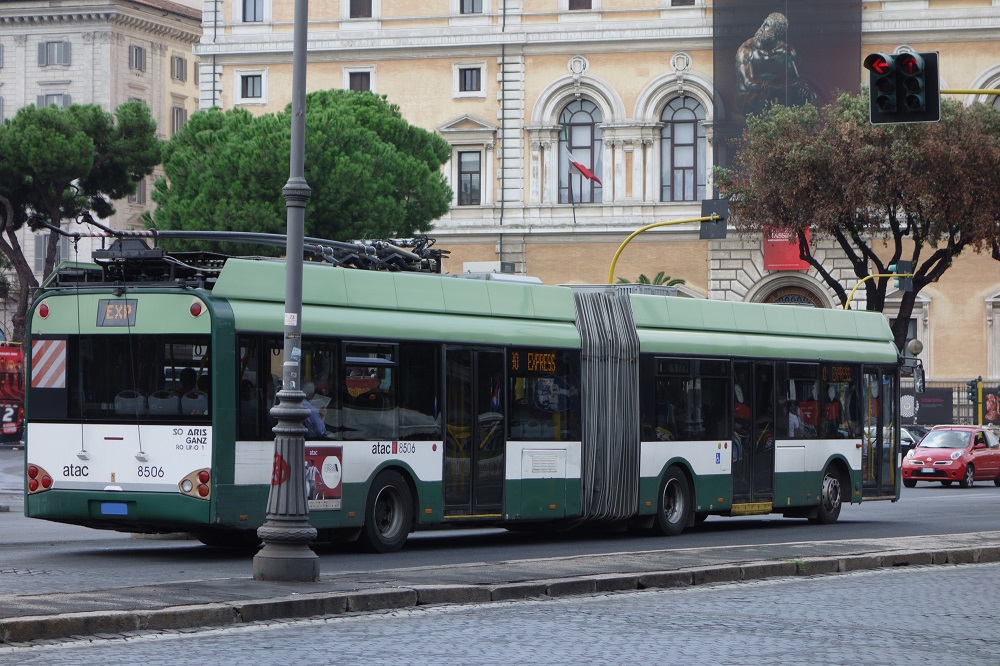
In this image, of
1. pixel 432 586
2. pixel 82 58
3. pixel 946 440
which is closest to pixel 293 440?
pixel 432 586

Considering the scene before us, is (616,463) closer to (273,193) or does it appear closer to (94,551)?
(94,551)

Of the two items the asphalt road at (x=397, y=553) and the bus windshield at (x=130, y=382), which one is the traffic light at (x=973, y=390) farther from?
the bus windshield at (x=130, y=382)

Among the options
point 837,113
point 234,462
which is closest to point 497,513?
point 234,462

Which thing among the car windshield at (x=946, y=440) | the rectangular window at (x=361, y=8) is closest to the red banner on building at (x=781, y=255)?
the rectangular window at (x=361, y=8)

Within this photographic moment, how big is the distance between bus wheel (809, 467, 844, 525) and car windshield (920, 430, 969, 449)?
17.4 meters

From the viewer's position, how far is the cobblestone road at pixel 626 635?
32.1ft

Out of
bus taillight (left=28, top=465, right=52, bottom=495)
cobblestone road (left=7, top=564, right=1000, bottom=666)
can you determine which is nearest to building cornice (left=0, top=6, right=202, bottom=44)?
bus taillight (left=28, top=465, right=52, bottom=495)

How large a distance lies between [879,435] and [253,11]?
4451cm

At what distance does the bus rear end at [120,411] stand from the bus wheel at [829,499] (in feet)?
33.1

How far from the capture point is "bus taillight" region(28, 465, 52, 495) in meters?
16.0

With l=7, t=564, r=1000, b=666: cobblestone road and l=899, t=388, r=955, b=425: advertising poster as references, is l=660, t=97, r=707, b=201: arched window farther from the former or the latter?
l=7, t=564, r=1000, b=666: cobblestone road

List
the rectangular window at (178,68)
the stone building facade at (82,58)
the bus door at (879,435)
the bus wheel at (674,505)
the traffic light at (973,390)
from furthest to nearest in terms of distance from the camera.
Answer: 1. the rectangular window at (178,68)
2. the stone building facade at (82,58)
3. the traffic light at (973,390)
4. the bus door at (879,435)
5. the bus wheel at (674,505)

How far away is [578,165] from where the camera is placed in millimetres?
60156

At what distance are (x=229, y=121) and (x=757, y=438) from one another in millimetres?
32891
